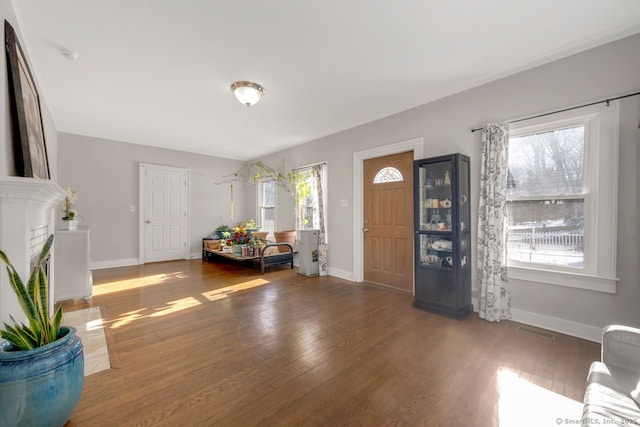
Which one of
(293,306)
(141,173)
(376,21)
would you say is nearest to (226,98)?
(376,21)

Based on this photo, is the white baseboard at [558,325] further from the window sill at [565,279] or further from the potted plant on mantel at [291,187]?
the potted plant on mantel at [291,187]

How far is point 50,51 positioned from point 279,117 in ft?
8.26

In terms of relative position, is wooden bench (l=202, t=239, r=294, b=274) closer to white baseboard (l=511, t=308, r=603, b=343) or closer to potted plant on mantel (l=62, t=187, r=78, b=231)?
potted plant on mantel (l=62, t=187, r=78, b=231)

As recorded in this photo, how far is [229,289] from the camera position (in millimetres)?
3961

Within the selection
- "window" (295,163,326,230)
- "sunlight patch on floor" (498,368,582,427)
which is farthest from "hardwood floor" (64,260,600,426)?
"window" (295,163,326,230)

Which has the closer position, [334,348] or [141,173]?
[334,348]

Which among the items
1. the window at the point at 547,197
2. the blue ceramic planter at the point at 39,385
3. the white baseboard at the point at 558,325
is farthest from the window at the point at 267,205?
the blue ceramic planter at the point at 39,385

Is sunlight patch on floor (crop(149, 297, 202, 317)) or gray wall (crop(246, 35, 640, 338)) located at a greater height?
gray wall (crop(246, 35, 640, 338))

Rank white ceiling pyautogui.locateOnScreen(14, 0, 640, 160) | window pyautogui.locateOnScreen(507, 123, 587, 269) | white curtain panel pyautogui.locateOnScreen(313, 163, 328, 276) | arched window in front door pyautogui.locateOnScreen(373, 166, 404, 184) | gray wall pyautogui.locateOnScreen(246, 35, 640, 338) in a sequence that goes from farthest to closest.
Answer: white curtain panel pyautogui.locateOnScreen(313, 163, 328, 276)
arched window in front door pyautogui.locateOnScreen(373, 166, 404, 184)
window pyautogui.locateOnScreen(507, 123, 587, 269)
gray wall pyautogui.locateOnScreen(246, 35, 640, 338)
white ceiling pyautogui.locateOnScreen(14, 0, 640, 160)

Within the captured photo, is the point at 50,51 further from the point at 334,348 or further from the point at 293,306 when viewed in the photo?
the point at 334,348

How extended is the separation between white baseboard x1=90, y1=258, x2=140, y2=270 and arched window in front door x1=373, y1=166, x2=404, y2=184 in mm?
5389

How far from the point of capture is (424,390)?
1748mm

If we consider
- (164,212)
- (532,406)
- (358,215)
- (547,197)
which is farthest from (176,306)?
(547,197)

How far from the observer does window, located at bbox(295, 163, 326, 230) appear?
502 cm
